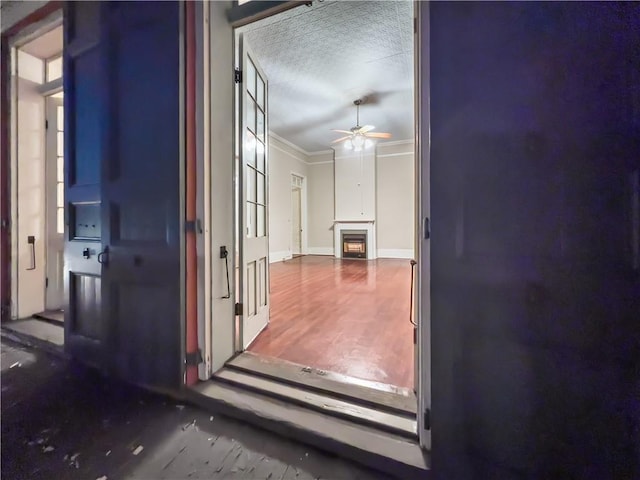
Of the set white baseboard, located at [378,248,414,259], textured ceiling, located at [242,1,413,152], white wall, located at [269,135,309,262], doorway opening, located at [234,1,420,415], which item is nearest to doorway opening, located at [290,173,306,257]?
doorway opening, located at [234,1,420,415]

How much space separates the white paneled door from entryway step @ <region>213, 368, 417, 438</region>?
2.60 meters

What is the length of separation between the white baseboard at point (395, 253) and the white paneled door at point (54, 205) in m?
7.04

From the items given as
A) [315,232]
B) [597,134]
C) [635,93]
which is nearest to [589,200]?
[597,134]

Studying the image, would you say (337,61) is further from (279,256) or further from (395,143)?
(279,256)

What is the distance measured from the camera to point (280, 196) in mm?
7160

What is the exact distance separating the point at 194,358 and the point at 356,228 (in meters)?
6.61

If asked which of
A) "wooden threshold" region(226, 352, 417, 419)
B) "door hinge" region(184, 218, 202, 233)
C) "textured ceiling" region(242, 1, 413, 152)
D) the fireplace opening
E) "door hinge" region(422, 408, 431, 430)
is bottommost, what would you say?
"wooden threshold" region(226, 352, 417, 419)

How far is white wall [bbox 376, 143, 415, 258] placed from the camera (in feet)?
24.6

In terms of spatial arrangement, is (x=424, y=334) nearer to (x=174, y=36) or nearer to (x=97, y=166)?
(x=174, y=36)

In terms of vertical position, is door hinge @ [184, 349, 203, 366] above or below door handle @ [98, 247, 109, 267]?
below

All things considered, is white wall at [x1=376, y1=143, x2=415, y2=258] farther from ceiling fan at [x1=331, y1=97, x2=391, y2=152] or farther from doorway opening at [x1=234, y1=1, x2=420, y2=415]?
ceiling fan at [x1=331, y1=97, x2=391, y2=152]

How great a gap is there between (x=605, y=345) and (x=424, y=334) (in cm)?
53

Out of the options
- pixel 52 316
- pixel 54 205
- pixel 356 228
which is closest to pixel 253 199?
pixel 54 205

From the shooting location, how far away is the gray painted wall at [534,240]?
0.77m
